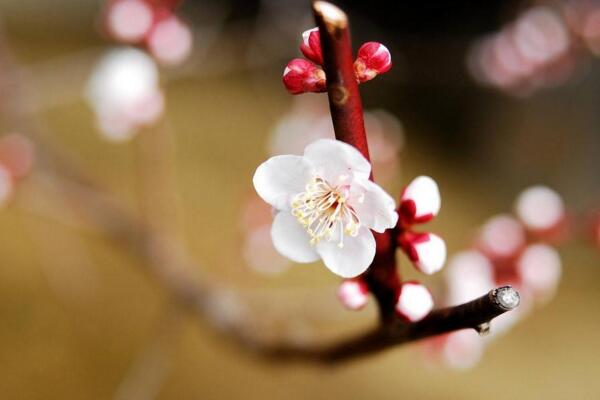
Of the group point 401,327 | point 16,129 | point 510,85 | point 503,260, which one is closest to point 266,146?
point 510,85

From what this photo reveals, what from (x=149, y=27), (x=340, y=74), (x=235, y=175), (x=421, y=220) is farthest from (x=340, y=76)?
(x=235, y=175)

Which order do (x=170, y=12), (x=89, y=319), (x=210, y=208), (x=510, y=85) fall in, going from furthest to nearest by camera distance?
1. (x=210, y=208)
2. (x=510, y=85)
3. (x=89, y=319)
4. (x=170, y=12)

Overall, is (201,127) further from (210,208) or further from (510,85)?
(510,85)

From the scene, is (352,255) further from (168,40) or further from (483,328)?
(168,40)

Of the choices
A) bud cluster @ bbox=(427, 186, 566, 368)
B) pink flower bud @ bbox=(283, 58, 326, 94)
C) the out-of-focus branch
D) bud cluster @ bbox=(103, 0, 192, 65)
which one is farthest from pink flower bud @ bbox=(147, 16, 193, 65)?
pink flower bud @ bbox=(283, 58, 326, 94)

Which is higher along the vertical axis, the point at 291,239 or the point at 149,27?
the point at 149,27
